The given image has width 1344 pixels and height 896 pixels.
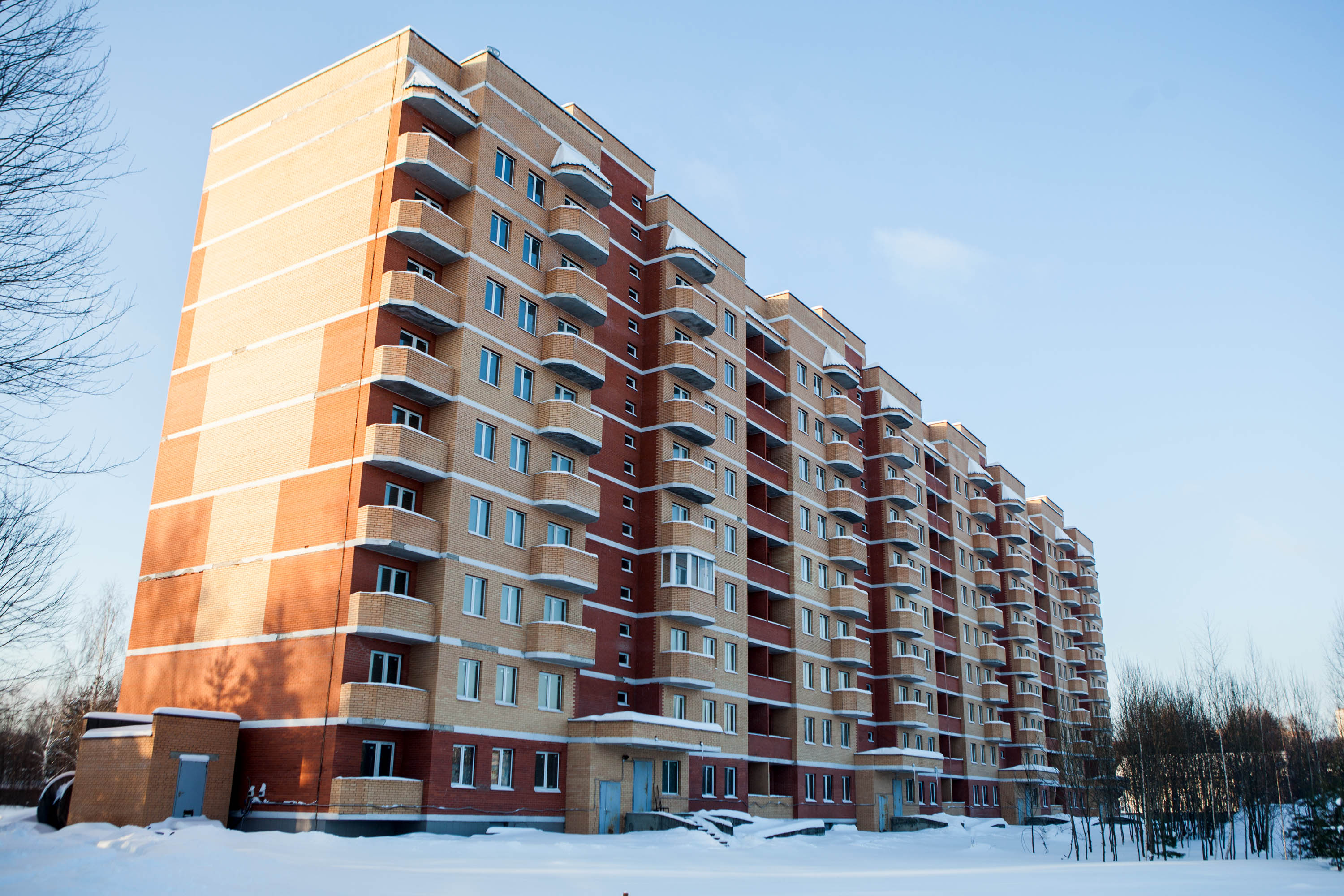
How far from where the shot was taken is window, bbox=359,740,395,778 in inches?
1369

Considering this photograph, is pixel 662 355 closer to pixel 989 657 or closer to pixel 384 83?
pixel 384 83

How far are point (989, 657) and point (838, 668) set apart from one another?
2681 cm

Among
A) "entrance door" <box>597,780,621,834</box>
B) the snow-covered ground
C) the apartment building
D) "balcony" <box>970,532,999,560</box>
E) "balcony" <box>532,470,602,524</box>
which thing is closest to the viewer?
the snow-covered ground

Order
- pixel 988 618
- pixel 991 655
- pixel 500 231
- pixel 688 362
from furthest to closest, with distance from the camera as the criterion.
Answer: pixel 988 618, pixel 991 655, pixel 688 362, pixel 500 231

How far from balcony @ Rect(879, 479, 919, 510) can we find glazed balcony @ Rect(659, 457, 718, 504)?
25647 millimetres

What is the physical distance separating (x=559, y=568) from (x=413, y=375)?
983 cm

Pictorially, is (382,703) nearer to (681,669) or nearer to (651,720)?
(651,720)

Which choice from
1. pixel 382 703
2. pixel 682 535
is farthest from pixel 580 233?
pixel 382 703

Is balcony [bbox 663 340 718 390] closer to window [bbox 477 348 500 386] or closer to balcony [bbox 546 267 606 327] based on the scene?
balcony [bbox 546 267 606 327]

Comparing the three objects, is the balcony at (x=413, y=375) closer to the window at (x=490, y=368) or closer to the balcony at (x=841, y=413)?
the window at (x=490, y=368)

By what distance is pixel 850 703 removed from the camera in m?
61.9

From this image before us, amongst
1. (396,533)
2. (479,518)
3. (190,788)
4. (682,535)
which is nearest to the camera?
(190,788)

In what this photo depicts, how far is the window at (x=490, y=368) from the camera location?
40719 millimetres

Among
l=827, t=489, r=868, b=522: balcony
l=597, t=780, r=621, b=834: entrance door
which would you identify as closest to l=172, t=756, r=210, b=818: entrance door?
l=597, t=780, r=621, b=834: entrance door
